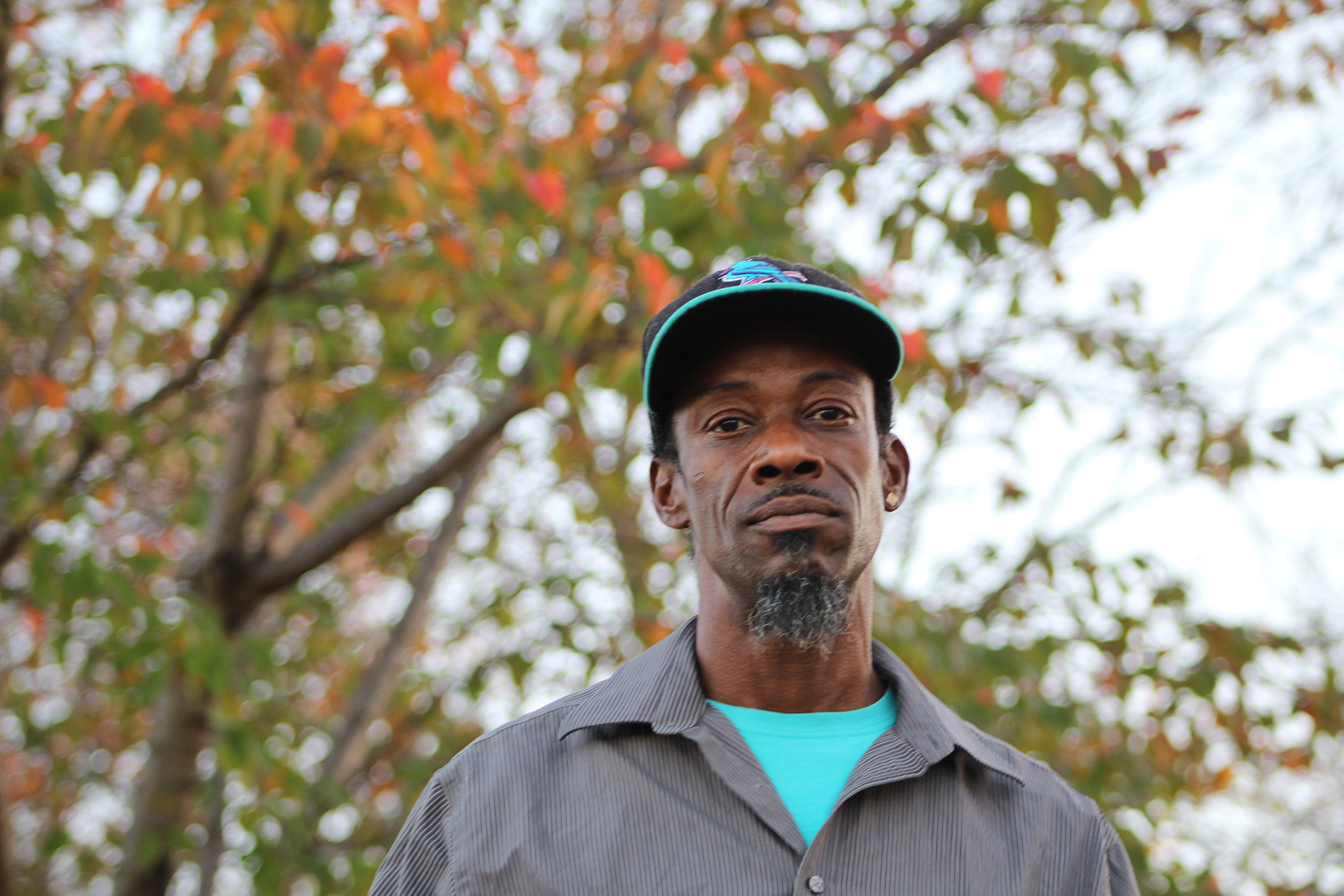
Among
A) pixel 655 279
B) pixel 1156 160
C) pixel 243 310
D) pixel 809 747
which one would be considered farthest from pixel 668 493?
pixel 243 310

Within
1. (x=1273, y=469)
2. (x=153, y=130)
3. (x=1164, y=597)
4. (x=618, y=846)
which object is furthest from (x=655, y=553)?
(x=618, y=846)

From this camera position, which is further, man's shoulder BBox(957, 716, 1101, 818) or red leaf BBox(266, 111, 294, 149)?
red leaf BBox(266, 111, 294, 149)

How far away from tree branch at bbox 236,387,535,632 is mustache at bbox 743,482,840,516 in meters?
2.52

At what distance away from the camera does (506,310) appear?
3.63 metres

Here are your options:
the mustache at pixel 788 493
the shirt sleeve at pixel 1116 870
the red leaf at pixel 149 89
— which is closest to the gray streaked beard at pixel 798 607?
the mustache at pixel 788 493

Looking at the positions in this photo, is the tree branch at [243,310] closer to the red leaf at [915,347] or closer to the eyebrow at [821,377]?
the red leaf at [915,347]

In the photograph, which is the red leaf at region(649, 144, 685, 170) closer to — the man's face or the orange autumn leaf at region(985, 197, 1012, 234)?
the orange autumn leaf at region(985, 197, 1012, 234)

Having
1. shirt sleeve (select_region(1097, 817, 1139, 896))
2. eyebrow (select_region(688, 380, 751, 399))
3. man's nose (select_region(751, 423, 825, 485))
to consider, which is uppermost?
eyebrow (select_region(688, 380, 751, 399))

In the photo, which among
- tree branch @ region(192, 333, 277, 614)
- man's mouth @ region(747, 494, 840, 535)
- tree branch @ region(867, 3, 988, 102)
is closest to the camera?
man's mouth @ region(747, 494, 840, 535)

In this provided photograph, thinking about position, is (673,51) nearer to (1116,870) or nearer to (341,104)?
(341,104)

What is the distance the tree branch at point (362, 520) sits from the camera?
4.22 m

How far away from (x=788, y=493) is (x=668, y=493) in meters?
0.27

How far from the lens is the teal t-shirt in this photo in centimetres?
155

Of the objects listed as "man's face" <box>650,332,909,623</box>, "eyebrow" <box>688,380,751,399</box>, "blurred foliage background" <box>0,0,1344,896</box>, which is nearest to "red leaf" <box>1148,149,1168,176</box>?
"blurred foliage background" <box>0,0,1344,896</box>
